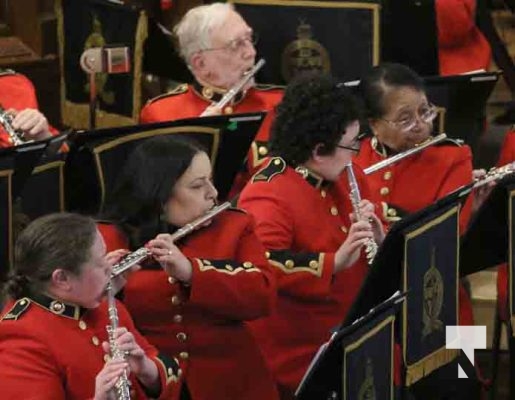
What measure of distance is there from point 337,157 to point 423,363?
0.58 m

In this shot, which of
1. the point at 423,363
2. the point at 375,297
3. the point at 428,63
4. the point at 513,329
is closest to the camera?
the point at 375,297

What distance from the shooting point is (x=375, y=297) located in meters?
3.65

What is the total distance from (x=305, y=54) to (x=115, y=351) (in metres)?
2.35

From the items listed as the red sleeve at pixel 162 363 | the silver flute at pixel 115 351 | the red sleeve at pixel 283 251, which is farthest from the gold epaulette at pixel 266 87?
the silver flute at pixel 115 351

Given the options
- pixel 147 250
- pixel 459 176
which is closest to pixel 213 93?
pixel 459 176

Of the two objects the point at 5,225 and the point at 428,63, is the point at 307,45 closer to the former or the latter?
the point at 428,63

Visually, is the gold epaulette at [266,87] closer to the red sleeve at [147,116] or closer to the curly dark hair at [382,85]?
the red sleeve at [147,116]

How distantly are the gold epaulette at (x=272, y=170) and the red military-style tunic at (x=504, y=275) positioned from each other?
0.83 m

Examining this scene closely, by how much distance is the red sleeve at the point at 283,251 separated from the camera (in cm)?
404

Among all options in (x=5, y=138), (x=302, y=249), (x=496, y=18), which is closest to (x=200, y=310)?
(x=302, y=249)

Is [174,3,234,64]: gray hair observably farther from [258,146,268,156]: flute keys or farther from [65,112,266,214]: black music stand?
[65,112,266,214]: black music stand

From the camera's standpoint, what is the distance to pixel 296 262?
4043 mm

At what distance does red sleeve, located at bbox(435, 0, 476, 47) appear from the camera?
5.78 meters

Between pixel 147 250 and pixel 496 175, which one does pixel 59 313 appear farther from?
pixel 496 175
